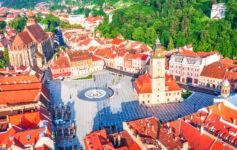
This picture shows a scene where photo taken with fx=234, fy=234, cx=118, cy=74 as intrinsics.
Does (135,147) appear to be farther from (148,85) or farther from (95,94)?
(95,94)

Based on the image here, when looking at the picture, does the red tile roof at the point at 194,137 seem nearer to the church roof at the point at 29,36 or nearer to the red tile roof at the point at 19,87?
the red tile roof at the point at 19,87

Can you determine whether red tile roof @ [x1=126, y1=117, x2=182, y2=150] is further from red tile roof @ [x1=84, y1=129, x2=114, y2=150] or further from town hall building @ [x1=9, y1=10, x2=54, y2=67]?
town hall building @ [x1=9, y1=10, x2=54, y2=67]

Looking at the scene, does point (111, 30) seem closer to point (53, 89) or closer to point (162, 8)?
point (162, 8)

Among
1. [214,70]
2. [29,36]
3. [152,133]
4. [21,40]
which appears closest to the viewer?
[152,133]

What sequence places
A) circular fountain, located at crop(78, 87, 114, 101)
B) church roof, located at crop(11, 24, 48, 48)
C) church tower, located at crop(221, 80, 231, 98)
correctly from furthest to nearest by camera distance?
1. church roof, located at crop(11, 24, 48, 48)
2. circular fountain, located at crop(78, 87, 114, 101)
3. church tower, located at crop(221, 80, 231, 98)

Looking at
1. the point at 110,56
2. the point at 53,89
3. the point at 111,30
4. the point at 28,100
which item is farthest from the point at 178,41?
the point at 28,100

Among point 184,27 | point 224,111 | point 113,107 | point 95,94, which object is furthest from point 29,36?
point 224,111

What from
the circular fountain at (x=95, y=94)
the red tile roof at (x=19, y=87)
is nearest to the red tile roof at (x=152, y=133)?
the circular fountain at (x=95, y=94)

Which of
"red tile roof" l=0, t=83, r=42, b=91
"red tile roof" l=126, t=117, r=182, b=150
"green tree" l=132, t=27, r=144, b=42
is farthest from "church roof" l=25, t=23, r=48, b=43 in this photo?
"red tile roof" l=126, t=117, r=182, b=150

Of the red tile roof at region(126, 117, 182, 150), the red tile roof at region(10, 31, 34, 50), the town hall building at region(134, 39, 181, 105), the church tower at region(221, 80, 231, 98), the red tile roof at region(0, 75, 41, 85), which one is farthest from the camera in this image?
the red tile roof at region(10, 31, 34, 50)
